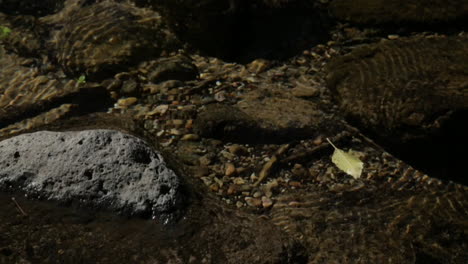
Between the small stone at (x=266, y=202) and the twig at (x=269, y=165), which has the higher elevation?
the twig at (x=269, y=165)

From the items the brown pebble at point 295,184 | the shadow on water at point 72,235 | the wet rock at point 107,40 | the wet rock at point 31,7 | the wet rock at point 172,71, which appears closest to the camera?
the shadow on water at point 72,235

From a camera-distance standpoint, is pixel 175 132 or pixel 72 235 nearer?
pixel 72 235

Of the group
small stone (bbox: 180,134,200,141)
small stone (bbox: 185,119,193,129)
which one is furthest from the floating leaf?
small stone (bbox: 185,119,193,129)

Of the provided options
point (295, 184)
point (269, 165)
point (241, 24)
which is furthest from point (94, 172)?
point (241, 24)

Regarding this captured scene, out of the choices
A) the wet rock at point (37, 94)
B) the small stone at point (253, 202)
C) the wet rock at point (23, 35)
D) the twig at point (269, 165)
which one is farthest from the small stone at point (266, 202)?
the wet rock at point (23, 35)

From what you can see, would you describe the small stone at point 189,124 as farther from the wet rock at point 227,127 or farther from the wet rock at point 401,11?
the wet rock at point 401,11

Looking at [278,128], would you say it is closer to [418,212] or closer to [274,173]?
[274,173]

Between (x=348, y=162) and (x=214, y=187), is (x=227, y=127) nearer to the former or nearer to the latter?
(x=214, y=187)
